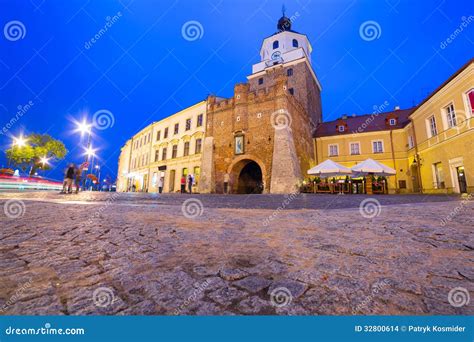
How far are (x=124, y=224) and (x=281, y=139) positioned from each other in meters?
14.9

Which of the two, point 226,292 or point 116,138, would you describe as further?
point 116,138

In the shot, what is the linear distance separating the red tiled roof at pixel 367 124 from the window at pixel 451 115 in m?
9.12

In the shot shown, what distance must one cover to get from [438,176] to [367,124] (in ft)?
37.1

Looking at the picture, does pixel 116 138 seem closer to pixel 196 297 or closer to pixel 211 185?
pixel 211 185

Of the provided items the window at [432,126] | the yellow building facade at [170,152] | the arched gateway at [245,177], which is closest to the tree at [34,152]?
the yellow building facade at [170,152]

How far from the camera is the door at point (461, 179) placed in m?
12.9

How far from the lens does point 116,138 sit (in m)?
95.4

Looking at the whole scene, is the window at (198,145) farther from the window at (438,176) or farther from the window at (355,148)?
the window at (438,176)

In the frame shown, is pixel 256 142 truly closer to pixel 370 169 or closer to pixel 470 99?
pixel 370 169

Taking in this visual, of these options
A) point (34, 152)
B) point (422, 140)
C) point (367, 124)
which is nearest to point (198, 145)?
point (367, 124)

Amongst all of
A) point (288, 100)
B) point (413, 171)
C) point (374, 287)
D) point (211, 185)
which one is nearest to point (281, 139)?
point (288, 100)

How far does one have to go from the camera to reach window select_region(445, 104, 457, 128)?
13.5 m

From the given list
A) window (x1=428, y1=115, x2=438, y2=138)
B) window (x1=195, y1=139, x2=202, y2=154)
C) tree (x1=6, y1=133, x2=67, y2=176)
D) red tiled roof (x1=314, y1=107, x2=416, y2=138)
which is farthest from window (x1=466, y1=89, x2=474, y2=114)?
tree (x1=6, y1=133, x2=67, y2=176)

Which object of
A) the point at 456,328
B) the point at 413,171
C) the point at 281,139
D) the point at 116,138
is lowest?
the point at 456,328
